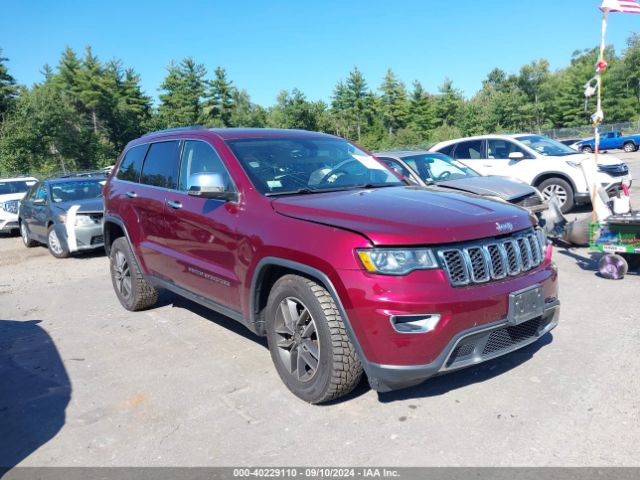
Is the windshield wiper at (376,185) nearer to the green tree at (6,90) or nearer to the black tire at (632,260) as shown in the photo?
the black tire at (632,260)

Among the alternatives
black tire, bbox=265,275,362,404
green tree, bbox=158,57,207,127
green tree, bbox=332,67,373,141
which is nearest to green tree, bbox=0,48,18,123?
green tree, bbox=158,57,207,127

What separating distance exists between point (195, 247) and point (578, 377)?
3053 millimetres

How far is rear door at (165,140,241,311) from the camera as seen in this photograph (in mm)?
4043

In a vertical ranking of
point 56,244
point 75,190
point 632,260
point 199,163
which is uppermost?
point 199,163

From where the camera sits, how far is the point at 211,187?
3947mm

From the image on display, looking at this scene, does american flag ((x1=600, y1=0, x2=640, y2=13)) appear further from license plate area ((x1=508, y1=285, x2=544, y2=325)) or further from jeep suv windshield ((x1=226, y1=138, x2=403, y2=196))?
license plate area ((x1=508, y1=285, x2=544, y2=325))

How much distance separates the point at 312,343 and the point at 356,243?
2.59ft

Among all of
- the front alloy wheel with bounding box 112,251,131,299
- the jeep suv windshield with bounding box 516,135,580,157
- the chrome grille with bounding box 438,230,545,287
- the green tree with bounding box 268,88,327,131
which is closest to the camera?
the chrome grille with bounding box 438,230,545,287

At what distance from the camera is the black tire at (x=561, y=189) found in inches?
433

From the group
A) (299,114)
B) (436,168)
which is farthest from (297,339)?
(299,114)

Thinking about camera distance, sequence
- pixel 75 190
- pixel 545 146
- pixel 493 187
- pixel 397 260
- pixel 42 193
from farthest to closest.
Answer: pixel 545 146, pixel 42 193, pixel 75 190, pixel 493 187, pixel 397 260

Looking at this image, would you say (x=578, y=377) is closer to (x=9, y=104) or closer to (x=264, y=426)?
(x=264, y=426)

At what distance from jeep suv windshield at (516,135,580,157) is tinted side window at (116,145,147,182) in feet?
29.2

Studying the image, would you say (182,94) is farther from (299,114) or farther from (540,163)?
(540,163)
